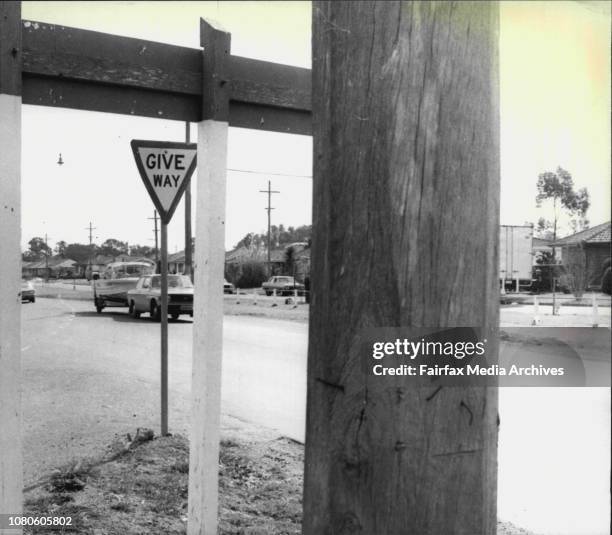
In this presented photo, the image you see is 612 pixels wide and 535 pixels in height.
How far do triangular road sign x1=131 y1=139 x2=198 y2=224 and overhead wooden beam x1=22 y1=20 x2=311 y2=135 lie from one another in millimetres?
711

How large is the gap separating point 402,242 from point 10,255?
1997 mm

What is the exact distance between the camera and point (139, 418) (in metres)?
5.64

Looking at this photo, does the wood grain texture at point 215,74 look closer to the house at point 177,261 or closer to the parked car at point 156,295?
the house at point 177,261

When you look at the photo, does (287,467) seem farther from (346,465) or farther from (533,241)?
(346,465)

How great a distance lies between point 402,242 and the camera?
38.0 inches

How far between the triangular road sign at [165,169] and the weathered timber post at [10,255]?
3.81 ft

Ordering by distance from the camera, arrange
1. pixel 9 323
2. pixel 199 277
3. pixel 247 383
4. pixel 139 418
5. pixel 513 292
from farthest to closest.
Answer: pixel 247 383, pixel 139 418, pixel 513 292, pixel 199 277, pixel 9 323

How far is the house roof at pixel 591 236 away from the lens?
3.26 m

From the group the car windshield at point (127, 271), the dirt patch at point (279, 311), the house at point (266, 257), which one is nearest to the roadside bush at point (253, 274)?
the house at point (266, 257)

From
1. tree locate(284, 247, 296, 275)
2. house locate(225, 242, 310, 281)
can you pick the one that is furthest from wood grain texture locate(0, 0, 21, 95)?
tree locate(284, 247, 296, 275)

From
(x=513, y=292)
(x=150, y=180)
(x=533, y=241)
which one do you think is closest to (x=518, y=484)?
(x=513, y=292)

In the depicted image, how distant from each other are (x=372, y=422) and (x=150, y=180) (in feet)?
10.2

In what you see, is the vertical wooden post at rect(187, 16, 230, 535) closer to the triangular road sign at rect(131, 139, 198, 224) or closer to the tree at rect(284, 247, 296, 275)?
the triangular road sign at rect(131, 139, 198, 224)

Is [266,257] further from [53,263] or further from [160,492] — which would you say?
[160,492]
